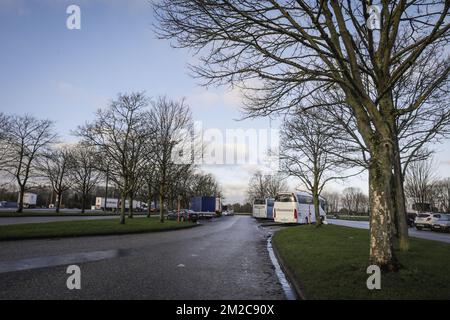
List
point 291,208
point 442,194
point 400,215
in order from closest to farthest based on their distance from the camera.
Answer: point 400,215 → point 291,208 → point 442,194

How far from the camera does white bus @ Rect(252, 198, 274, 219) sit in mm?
49341

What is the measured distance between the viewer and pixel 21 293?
5848 millimetres

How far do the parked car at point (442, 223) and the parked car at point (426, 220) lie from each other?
0.35m

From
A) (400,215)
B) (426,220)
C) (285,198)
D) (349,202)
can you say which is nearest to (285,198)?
(285,198)

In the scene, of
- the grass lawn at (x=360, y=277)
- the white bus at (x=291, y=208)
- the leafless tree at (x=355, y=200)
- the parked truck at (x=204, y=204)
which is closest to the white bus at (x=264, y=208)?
the parked truck at (x=204, y=204)

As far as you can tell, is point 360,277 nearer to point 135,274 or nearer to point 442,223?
point 135,274

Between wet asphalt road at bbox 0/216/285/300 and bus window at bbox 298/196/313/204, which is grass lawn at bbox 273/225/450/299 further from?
bus window at bbox 298/196/313/204

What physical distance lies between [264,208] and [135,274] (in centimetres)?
4304

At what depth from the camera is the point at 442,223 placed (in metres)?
32.1

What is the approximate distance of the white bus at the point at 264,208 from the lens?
162ft

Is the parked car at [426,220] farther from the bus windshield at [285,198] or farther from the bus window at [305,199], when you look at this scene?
the bus windshield at [285,198]

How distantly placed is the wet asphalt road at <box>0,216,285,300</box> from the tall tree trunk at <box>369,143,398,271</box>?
239 centimetres
